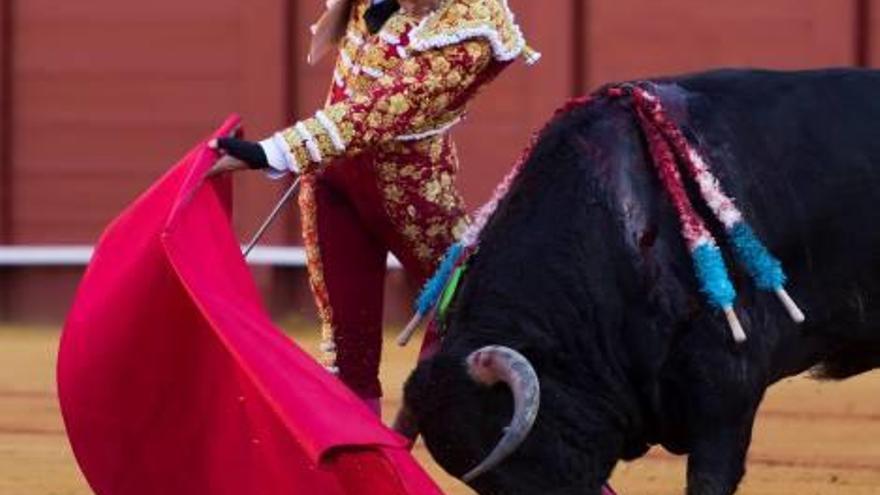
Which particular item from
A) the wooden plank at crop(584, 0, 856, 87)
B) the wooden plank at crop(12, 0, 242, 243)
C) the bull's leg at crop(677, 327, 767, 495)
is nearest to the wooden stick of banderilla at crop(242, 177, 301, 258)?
the bull's leg at crop(677, 327, 767, 495)

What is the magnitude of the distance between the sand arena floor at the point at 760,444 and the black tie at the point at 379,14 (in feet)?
4.43

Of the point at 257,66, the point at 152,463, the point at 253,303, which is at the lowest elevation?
the point at 257,66

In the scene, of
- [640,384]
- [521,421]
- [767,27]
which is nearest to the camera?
[521,421]

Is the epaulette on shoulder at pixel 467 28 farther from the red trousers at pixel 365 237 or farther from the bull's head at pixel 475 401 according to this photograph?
the bull's head at pixel 475 401

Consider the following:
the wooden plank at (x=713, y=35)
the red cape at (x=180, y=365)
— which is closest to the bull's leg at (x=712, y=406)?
the red cape at (x=180, y=365)

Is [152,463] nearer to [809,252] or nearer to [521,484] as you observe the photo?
[521,484]

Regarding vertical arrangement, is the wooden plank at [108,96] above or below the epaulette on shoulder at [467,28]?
below

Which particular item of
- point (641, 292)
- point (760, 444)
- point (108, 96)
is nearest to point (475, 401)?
point (641, 292)

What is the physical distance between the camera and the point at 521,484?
3.23 metres

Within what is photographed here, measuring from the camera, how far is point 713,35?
8.18 m

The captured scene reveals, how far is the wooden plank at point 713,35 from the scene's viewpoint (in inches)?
317

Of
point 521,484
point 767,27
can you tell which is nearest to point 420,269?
point 521,484

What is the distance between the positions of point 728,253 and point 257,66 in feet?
17.3

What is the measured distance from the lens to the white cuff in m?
3.37
